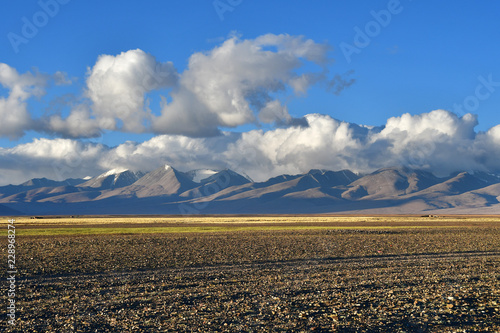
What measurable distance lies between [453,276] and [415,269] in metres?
3.68

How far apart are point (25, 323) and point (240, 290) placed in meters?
10.8

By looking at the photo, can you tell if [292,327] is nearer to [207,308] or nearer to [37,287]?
[207,308]

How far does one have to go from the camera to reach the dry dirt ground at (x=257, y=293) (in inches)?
738

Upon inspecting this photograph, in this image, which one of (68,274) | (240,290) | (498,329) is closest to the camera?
(498,329)

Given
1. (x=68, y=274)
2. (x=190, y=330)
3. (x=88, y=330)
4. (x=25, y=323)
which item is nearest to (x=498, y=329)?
(x=190, y=330)

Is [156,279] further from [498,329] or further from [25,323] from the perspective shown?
[498,329]

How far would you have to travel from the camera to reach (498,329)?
17.8 metres

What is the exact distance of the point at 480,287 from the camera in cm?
2583

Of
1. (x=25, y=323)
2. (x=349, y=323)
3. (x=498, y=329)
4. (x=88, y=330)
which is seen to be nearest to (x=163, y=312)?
(x=88, y=330)

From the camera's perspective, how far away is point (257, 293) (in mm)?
24688

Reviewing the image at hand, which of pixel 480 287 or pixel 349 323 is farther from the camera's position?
pixel 480 287

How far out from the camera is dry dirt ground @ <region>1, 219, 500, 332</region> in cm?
1875

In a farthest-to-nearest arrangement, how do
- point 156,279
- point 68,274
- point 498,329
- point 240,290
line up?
point 68,274, point 156,279, point 240,290, point 498,329

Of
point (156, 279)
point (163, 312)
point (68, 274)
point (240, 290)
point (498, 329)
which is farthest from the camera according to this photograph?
point (68, 274)
